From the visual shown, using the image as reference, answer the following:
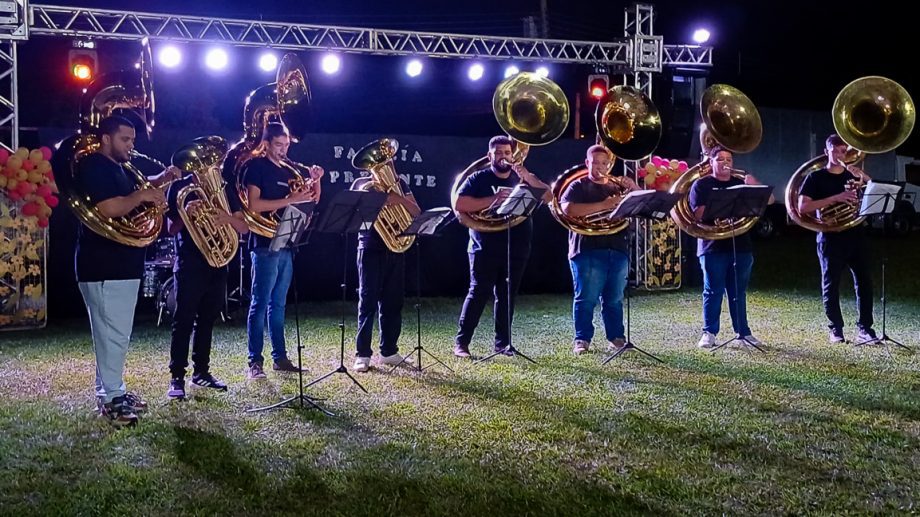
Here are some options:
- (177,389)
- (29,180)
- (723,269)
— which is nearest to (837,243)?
(723,269)

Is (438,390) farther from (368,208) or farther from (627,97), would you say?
(627,97)

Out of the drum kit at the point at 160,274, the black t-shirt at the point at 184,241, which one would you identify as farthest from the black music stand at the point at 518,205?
the drum kit at the point at 160,274

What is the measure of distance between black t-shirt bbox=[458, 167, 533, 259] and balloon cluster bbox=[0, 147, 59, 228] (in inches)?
178

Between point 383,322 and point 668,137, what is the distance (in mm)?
9514

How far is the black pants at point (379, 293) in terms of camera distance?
7.33 meters

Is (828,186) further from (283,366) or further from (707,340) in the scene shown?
(283,366)

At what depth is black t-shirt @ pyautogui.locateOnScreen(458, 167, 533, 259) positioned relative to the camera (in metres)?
7.75

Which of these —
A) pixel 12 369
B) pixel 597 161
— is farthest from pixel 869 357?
pixel 12 369

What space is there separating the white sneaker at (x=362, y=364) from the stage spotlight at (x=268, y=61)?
568 cm

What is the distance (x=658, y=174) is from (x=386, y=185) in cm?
612

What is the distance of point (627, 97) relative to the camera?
27.6 ft

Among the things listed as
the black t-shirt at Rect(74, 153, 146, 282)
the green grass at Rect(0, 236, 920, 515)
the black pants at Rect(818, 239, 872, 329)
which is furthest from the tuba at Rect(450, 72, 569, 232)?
the black t-shirt at Rect(74, 153, 146, 282)

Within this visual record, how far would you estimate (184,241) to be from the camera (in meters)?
6.28

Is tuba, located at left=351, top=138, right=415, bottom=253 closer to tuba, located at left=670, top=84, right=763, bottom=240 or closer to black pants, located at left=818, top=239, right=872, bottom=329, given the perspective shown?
tuba, located at left=670, top=84, right=763, bottom=240
